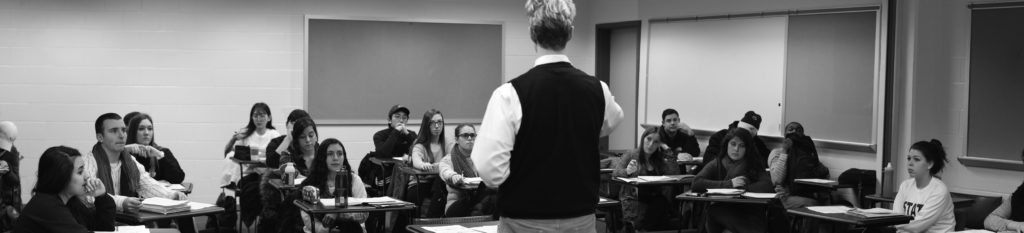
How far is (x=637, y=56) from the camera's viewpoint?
10.4m

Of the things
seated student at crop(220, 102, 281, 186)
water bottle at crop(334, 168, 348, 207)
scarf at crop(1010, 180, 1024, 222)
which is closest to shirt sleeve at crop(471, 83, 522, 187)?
water bottle at crop(334, 168, 348, 207)

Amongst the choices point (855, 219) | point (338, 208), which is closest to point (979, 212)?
point (855, 219)

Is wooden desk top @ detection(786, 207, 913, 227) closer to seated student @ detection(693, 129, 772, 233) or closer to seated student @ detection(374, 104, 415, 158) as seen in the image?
seated student @ detection(693, 129, 772, 233)

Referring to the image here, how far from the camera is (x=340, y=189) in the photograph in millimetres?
5520

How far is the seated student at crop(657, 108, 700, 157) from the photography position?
917 centimetres

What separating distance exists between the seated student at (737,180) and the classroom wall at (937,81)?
1366 millimetres

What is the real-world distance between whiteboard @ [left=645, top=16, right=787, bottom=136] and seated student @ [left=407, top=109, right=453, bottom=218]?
2.78 metres

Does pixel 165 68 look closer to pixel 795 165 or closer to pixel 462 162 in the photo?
pixel 462 162

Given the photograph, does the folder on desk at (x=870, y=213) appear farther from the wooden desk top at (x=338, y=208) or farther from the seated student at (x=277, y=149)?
the seated student at (x=277, y=149)

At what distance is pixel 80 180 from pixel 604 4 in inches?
287

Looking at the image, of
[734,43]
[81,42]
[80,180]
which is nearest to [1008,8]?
[734,43]

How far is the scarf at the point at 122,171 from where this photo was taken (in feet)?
17.8

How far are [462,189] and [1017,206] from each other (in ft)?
11.0

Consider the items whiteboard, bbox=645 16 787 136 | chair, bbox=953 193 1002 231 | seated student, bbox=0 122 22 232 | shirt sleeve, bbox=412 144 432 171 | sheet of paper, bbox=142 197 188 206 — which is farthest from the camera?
whiteboard, bbox=645 16 787 136
